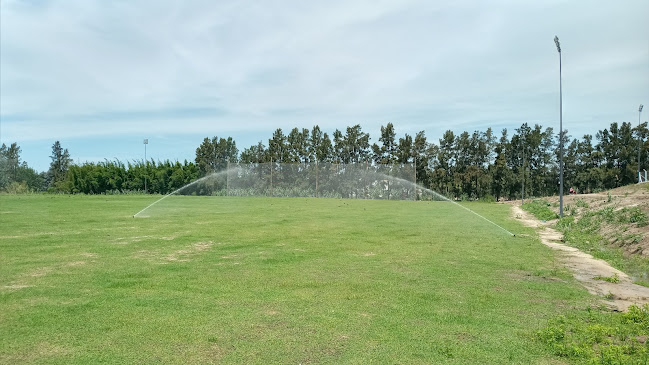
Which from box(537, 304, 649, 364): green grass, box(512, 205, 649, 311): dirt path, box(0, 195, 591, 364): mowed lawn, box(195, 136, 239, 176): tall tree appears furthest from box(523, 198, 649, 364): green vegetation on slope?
box(195, 136, 239, 176): tall tree

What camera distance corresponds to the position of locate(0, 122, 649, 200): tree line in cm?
5081

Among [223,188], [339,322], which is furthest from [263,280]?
[223,188]

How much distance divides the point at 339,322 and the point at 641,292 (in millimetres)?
4899

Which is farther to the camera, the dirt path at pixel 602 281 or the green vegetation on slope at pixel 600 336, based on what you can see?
the dirt path at pixel 602 281

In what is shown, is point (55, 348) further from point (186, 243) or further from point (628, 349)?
point (186, 243)

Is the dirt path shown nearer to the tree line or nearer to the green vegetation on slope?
the green vegetation on slope

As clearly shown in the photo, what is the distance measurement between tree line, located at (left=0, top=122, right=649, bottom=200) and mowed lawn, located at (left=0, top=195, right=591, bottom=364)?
3951 centimetres

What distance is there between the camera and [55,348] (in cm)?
422

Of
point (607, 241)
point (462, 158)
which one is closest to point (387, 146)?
point (462, 158)

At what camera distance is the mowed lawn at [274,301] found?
13.9ft

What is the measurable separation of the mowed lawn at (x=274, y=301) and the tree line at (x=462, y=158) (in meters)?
39.5

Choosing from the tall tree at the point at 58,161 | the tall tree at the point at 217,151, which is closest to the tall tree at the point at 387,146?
the tall tree at the point at 217,151

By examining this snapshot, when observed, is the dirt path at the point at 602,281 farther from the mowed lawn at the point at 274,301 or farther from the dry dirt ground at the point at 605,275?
the mowed lawn at the point at 274,301

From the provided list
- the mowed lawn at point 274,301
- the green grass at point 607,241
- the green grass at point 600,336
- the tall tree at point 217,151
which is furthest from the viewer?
the tall tree at point 217,151
